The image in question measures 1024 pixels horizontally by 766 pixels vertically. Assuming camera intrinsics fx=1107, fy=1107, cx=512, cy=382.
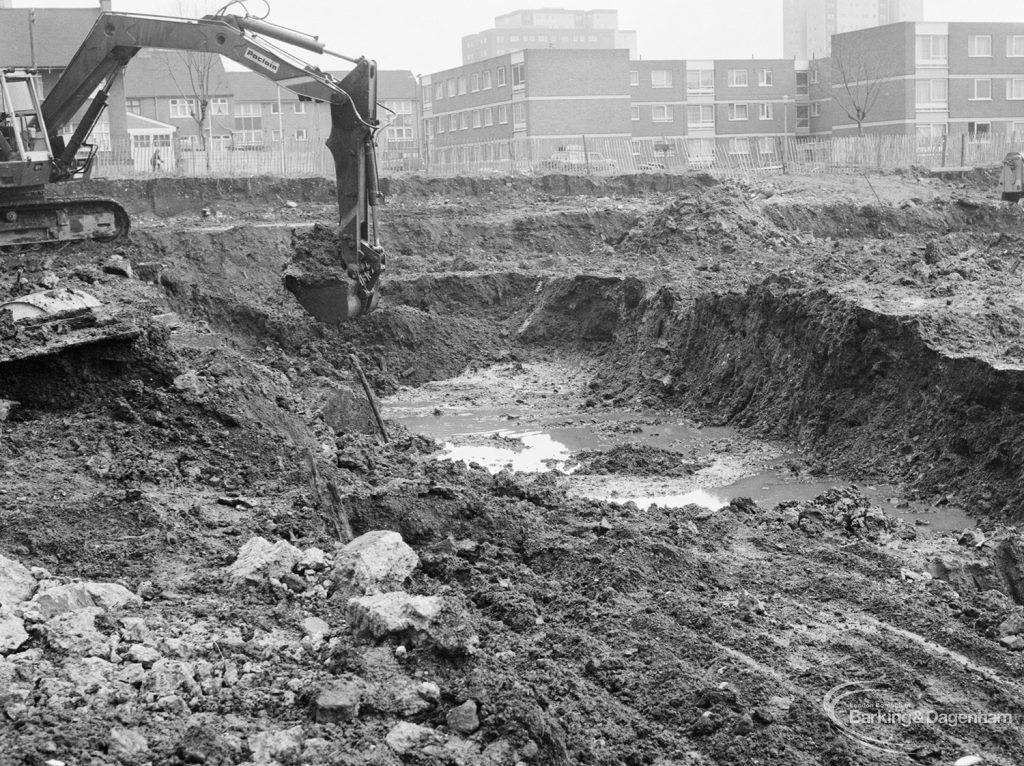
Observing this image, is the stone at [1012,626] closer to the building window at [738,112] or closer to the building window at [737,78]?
the building window at [737,78]

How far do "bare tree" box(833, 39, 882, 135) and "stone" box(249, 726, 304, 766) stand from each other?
58934mm

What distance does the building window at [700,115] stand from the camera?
65500 millimetres

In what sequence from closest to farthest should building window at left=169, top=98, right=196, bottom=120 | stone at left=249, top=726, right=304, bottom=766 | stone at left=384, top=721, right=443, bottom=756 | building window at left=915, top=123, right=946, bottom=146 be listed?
stone at left=249, top=726, right=304, bottom=766 < stone at left=384, top=721, right=443, bottom=756 < building window at left=915, top=123, right=946, bottom=146 < building window at left=169, top=98, right=196, bottom=120

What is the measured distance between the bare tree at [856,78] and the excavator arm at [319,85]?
5026cm

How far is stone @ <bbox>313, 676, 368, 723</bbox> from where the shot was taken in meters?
4.66

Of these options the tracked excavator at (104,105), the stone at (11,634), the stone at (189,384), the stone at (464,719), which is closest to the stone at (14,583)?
the stone at (11,634)

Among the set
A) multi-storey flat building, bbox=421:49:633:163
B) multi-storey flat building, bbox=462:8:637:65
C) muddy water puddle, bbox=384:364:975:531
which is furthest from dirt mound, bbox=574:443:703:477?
multi-storey flat building, bbox=462:8:637:65

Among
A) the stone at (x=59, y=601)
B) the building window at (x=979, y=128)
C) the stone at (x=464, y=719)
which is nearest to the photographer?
the stone at (x=464, y=719)

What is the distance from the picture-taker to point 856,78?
199 feet

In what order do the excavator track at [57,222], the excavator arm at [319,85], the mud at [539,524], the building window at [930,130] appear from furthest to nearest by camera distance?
the building window at [930,130], the excavator track at [57,222], the excavator arm at [319,85], the mud at [539,524]

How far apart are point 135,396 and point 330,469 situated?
1.95 meters

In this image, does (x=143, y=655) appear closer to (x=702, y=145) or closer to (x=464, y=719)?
(x=464, y=719)

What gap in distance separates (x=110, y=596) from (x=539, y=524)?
3152mm

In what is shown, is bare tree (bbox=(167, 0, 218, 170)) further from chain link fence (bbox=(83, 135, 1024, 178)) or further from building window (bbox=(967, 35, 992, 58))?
building window (bbox=(967, 35, 992, 58))
